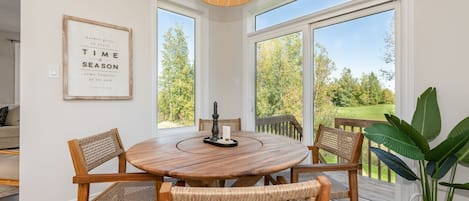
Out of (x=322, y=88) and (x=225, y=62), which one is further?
(x=225, y=62)

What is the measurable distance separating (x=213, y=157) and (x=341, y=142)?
1025 mm

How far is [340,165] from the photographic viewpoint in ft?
5.01

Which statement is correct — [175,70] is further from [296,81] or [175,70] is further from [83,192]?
[83,192]

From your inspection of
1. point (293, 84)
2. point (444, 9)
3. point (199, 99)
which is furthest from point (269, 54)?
point (444, 9)

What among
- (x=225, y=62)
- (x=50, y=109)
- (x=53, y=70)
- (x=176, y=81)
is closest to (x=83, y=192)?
(x=50, y=109)

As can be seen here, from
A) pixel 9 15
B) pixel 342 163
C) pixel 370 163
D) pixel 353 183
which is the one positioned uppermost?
pixel 9 15

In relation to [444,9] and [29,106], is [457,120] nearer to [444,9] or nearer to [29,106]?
[444,9]

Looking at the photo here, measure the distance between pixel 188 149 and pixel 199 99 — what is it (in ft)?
6.38

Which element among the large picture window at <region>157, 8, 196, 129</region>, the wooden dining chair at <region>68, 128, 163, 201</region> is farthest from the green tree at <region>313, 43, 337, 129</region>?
the wooden dining chair at <region>68, 128, 163, 201</region>

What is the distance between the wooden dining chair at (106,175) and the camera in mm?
1297

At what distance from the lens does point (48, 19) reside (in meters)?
2.10

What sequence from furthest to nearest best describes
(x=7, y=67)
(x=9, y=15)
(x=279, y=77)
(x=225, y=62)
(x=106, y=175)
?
1. (x=7, y=67)
2. (x=9, y=15)
3. (x=225, y=62)
4. (x=279, y=77)
5. (x=106, y=175)

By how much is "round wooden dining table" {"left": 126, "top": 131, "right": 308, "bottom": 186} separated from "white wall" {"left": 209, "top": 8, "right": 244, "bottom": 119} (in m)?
1.70

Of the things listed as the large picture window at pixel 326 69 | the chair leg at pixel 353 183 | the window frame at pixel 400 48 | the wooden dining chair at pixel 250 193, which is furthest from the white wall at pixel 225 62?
the wooden dining chair at pixel 250 193
